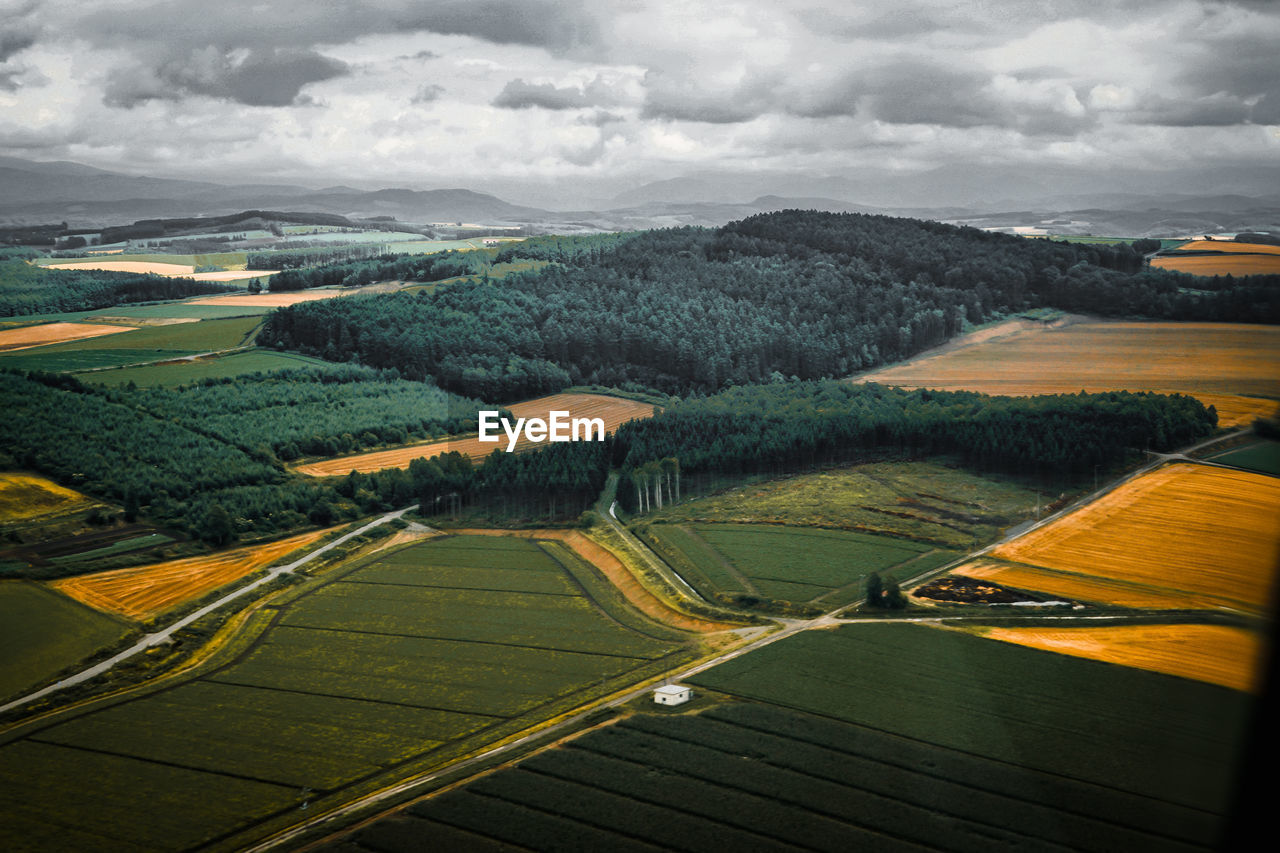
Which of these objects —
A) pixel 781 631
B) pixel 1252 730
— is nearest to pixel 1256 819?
pixel 1252 730

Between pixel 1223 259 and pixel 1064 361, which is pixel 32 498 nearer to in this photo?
pixel 1223 259

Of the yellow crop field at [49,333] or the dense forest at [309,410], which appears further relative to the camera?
the yellow crop field at [49,333]

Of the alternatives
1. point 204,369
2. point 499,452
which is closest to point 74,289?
point 204,369

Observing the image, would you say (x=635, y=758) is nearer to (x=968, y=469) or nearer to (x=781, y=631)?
(x=781, y=631)

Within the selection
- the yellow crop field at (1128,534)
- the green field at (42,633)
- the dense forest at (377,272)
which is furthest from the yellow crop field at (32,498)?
the dense forest at (377,272)

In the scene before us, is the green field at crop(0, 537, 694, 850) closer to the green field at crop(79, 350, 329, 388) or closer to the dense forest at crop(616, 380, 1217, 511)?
the dense forest at crop(616, 380, 1217, 511)

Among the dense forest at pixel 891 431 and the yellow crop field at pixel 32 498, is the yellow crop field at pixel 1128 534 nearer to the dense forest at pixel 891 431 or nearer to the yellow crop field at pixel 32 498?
the dense forest at pixel 891 431
